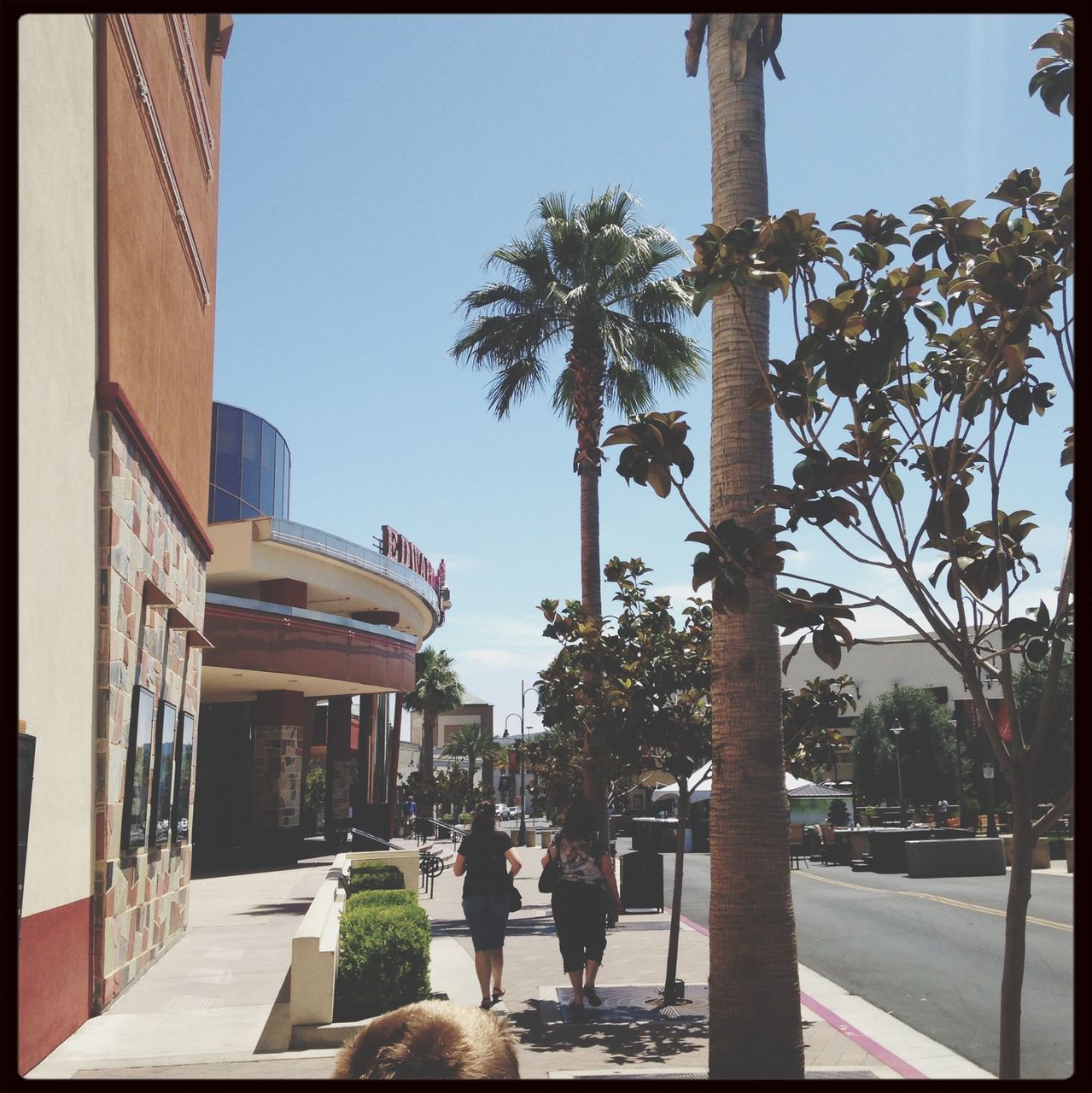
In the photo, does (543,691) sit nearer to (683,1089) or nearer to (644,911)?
(644,911)

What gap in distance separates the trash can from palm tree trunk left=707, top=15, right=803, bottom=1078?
12.7 meters

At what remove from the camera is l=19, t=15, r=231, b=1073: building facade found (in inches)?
324

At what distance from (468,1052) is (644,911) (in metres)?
20.0

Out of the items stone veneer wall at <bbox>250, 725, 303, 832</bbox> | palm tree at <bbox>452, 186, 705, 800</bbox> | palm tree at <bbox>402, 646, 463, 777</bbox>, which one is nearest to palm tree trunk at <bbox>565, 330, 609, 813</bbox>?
palm tree at <bbox>452, 186, 705, 800</bbox>

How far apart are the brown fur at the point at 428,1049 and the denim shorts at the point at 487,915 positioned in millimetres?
8468

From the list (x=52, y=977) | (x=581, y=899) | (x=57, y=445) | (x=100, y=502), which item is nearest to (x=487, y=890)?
(x=581, y=899)

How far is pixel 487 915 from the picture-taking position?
1087 cm

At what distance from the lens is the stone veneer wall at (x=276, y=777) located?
116 ft

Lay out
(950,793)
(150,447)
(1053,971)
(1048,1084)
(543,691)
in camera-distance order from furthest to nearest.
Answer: (950,793), (543,691), (1053,971), (150,447), (1048,1084)

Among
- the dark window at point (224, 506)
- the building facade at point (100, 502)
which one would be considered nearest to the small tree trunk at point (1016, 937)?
the building facade at point (100, 502)

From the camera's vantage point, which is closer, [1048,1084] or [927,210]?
Result: [1048,1084]

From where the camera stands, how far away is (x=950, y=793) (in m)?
66.2

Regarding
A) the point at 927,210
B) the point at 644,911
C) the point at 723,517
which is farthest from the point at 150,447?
the point at 644,911

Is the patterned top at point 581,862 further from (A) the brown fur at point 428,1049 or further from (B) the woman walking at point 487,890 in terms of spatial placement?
(A) the brown fur at point 428,1049
